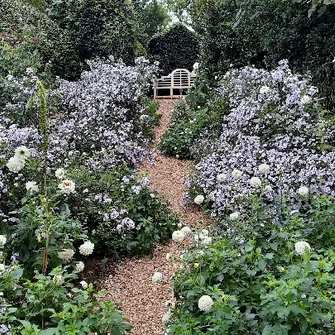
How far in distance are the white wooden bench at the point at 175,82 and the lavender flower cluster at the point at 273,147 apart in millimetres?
5842

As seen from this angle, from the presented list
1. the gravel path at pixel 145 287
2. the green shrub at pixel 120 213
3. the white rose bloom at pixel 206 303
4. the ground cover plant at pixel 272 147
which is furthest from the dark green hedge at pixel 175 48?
the white rose bloom at pixel 206 303

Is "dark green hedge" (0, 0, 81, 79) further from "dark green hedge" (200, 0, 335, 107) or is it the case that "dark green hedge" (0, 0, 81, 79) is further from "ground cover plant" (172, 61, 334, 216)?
"ground cover plant" (172, 61, 334, 216)

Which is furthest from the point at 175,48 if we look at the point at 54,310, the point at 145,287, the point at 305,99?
the point at 54,310

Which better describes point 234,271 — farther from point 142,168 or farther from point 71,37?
point 71,37

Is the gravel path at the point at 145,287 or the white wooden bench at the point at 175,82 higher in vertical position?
the white wooden bench at the point at 175,82

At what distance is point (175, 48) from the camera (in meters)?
13.2

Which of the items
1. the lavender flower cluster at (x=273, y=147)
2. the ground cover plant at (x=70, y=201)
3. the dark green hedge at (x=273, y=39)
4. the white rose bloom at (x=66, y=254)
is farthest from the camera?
the dark green hedge at (x=273, y=39)

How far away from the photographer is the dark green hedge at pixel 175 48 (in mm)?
13086

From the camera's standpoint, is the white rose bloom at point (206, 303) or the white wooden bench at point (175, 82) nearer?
the white rose bloom at point (206, 303)

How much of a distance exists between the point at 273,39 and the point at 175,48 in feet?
18.9

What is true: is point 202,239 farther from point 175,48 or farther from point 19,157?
point 175,48

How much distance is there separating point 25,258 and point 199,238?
1.22 metres

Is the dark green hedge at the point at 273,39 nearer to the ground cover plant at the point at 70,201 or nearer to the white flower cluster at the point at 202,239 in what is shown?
the ground cover plant at the point at 70,201

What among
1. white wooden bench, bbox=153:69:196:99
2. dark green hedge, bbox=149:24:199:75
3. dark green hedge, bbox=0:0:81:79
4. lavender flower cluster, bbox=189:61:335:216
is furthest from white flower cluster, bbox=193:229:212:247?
dark green hedge, bbox=149:24:199:75
